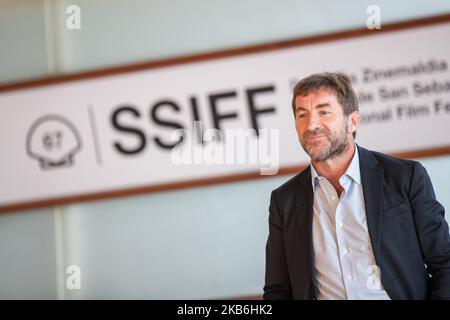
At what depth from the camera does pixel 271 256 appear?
2000 mm

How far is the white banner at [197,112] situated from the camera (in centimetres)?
208

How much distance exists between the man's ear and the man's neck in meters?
0.06

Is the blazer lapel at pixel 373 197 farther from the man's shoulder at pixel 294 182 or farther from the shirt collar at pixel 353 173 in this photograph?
the man's shoulder at pixel 294 182

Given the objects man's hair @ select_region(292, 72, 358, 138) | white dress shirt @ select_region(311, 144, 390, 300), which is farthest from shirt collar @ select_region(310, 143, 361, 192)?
man's hair @ select_region(292, 72, 358, 138)

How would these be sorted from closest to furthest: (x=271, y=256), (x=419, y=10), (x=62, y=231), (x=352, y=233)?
(x=352, y=233) → (x=271, y=256) → (x=419, y=10) → (x=62, y=231)

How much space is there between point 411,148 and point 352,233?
0.42 meters

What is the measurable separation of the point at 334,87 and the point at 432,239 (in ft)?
1.88

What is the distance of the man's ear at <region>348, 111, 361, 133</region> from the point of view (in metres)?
1.98

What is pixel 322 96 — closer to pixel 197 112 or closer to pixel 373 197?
pixel 373 197

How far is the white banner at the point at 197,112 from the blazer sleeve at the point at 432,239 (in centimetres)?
29

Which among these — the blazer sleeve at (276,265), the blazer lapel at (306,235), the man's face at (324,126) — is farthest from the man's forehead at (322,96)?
the blazer sleeve at (276,265)

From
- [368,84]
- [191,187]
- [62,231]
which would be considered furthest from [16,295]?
[368,84]

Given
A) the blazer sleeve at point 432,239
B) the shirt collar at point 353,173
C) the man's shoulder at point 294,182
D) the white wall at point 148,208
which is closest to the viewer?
the blazer sleeve at point 432,239
